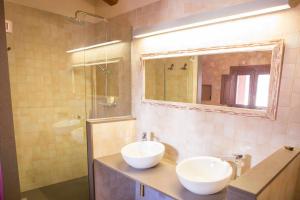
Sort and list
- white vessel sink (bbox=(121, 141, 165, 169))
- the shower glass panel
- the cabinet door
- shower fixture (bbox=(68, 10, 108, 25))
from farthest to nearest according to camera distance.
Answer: shower fixture (bbox=(68, 10, 108, 25))
the shower glass panel
the cabinet door
white vessel sink (bbox=(121, 141, 165, 169))

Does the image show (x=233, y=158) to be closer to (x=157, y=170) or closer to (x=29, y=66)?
(x=157, y=170)

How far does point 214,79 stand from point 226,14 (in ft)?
1.58

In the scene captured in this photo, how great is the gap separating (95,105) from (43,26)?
121 cm

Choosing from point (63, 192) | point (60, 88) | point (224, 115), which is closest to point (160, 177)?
point (224, 115)

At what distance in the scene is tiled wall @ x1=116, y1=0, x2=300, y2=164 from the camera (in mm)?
1189

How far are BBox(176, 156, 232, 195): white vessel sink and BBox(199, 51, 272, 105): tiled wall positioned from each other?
47 cm

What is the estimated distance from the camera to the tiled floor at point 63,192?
226 centimetres

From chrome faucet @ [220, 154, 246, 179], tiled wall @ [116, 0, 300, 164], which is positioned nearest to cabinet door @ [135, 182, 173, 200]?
tiled wall @ [116, 0, 300, 164]

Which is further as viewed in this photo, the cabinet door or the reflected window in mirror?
the cabinet door

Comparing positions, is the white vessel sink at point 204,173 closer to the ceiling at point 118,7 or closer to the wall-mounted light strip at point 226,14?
the wall-mounted light strip at point 226,14

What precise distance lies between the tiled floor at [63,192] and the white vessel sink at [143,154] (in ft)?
2.59

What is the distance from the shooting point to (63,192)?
2408 millimetres

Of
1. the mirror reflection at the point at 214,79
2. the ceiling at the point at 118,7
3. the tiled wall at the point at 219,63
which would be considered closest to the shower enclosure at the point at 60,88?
the ceiling at the point at 118,7

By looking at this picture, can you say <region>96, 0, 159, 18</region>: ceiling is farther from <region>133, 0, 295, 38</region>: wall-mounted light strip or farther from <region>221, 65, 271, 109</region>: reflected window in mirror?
<region>221, 65, 271, 109</region>: reflected window in mirror
